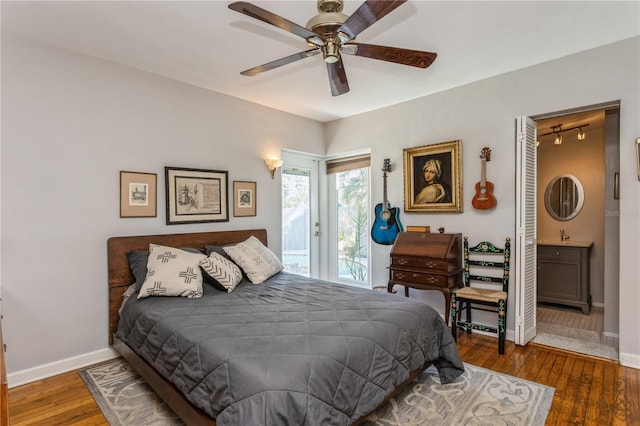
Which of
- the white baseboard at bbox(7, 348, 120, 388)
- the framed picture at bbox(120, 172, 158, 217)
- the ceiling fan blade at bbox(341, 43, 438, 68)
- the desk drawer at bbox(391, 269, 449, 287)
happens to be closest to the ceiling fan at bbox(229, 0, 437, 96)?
the ceiling fan blade at bbox(341, 43, 438, 68)

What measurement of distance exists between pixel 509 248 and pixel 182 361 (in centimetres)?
299

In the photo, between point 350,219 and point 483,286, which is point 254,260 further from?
point 483,286

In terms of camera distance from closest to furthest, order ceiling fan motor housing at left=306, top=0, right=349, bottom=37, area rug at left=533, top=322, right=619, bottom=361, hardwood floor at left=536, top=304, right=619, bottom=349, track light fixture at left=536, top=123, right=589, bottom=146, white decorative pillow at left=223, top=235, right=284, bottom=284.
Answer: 1. ceiling fan motor housing at left=306, top=0, right=349, bottom=37
2. area rug at left=533, top=322, right=619, bottom=361
3. white decorative pillow at left=223, top=235, right=284, bottom=284
4. hardwood floor at left=536, top=304, right=619, bottom=349
5. track light fixture at left=536, top=123, right=589, bottom=146

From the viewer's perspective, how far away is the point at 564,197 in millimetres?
4539

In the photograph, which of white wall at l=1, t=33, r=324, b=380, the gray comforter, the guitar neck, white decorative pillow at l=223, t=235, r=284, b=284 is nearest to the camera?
the gray comforter

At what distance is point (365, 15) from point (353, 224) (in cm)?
338

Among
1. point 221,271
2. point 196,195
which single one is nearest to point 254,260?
point 221,271

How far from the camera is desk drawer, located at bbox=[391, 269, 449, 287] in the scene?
325cm

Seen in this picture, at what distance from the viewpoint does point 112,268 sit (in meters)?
2.82

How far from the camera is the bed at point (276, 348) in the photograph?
4.74 feet

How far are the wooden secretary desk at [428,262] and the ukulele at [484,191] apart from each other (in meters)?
0.41

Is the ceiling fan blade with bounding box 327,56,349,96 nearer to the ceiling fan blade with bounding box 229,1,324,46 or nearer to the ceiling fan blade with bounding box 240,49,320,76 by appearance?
the ceiling fan blade with bounding box 240,49,320,76

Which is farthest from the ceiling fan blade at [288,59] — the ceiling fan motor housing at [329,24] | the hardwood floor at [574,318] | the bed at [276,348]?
the hardwood floor at [574,318]

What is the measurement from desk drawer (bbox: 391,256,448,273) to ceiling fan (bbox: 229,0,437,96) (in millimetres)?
1925
